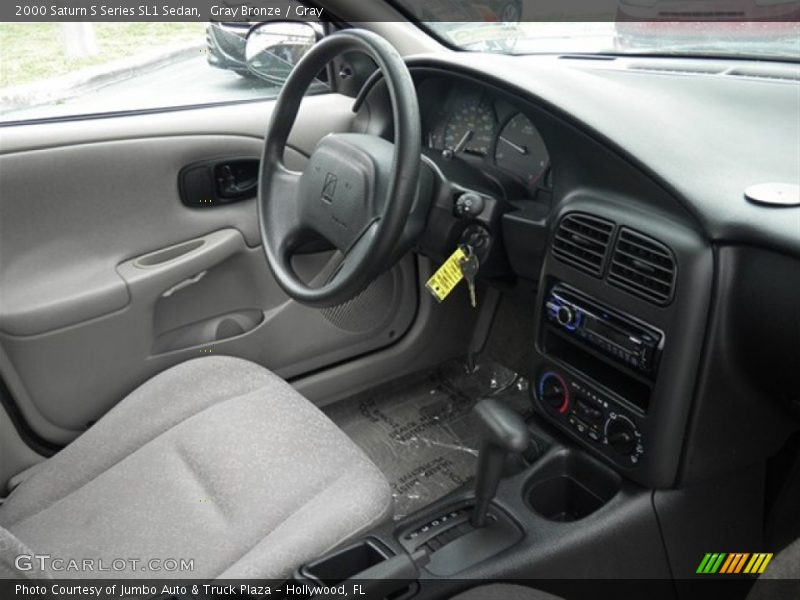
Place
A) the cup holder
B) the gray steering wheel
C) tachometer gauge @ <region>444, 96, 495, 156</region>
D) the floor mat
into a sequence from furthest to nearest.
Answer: the floor mat < tachometer gauge @ <region>444, 96, 495, 156</region> < the cup holder < the gray steering wheel

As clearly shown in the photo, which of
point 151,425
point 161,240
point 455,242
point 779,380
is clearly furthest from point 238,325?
point 779,380

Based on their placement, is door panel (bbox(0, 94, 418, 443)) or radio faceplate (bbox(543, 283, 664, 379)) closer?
radio faceplate (bbox(543, 283, 664, 379))

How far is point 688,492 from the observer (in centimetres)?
110

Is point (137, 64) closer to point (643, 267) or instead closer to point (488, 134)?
point (488, 134)

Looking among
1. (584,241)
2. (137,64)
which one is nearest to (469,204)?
(584,241)

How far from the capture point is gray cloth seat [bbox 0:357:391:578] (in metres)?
1.02

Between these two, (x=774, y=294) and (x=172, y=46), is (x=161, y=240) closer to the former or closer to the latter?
(x=172, y=46)

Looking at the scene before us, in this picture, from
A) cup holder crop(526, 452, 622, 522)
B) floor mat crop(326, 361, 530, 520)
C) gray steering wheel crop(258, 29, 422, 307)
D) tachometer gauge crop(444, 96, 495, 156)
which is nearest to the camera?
gray steering wheel crop(258, 29, 422, 307)

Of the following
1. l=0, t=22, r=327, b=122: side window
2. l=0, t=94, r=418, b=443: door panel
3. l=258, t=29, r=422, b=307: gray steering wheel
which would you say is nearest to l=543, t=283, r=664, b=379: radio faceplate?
l=258, t=29, r=422, b=307: gray steering wheel

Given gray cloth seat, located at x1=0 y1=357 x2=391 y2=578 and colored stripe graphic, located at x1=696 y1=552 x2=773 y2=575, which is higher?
gray cloth seat, located at x1=0 y1=357 x2=391 y2=578

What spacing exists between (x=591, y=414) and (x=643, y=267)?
0.88ft

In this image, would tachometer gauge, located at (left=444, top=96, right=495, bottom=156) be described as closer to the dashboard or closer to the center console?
the dashboard

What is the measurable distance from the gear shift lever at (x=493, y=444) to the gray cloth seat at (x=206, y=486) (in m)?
0.14

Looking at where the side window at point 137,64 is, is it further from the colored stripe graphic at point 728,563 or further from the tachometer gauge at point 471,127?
the colored stripe graphic at point 728,563
